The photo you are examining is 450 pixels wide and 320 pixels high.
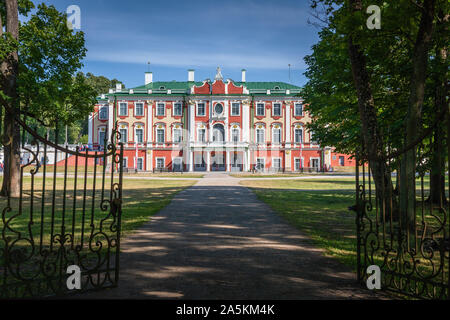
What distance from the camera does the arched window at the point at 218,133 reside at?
47.1m

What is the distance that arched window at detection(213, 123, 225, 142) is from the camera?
4709cm

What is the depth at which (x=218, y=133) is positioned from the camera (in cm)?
4719

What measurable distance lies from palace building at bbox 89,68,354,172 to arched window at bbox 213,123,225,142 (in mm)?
147

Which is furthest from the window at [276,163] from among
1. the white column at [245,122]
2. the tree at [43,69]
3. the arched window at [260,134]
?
the tree at [43,69]

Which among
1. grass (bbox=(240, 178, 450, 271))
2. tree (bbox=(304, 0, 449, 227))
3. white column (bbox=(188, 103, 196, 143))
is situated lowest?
grass (bbox=(240, 178, 450, 271))

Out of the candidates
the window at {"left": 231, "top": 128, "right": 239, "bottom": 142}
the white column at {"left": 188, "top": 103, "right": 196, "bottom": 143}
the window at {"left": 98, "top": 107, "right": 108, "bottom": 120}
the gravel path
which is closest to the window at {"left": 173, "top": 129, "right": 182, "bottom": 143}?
the white column at {"left": 188, "top": 103, "right": 196, "bottom": 143}

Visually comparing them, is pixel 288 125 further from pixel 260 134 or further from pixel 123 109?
pixel 123 109

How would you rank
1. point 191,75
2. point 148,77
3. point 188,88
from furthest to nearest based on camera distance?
point 148,77
point 191,75
point 188,88

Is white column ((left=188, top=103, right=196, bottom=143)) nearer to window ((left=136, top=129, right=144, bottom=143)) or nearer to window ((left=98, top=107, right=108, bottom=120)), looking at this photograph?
window ((left=136, top=129, right=144, bottom=143))

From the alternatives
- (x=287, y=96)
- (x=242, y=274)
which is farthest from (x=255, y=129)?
(x=242, y=274)

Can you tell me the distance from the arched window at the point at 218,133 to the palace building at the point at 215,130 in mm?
147

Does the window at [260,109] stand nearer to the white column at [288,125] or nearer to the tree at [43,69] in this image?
the white column at [288,125]

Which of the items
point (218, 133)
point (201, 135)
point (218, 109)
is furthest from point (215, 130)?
point (218, 109)

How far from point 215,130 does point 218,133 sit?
62 cm
